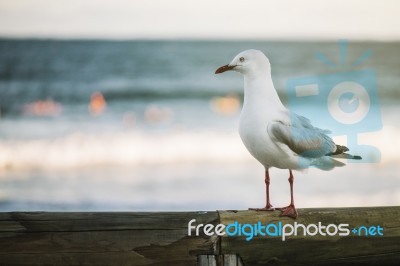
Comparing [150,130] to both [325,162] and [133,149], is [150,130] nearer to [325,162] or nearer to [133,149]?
[133,149]

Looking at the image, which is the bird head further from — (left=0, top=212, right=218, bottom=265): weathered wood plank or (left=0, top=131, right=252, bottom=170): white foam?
(left=0, top=131, right=252, bottom=170): white foam

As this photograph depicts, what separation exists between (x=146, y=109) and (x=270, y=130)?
7.00 meters

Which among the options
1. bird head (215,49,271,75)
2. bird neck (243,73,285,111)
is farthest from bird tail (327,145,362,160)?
bird head (215,49,271,75)

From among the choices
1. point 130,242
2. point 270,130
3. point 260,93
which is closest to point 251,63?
point 260,93

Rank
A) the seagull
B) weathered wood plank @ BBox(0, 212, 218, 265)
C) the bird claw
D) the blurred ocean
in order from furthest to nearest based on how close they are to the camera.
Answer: the blurred ocean < the seagull < the bird claw < weathered wood plank @ BBox(0, 212, 218, 265)

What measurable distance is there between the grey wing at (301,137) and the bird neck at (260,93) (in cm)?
7

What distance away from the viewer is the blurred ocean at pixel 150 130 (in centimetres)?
486

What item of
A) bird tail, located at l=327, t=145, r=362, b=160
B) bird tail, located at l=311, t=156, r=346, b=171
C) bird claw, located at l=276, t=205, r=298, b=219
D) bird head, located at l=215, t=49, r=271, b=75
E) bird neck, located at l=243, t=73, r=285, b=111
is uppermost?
bird head, located at l=215, t=49, r=271, b=75

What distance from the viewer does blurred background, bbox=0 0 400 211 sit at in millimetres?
4910

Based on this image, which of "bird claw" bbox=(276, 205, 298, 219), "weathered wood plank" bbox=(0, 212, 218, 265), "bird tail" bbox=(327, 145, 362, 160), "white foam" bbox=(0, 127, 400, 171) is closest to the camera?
"weathered wood plank" bbox=(0, 212, 218, 265)

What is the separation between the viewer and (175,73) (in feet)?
36.5

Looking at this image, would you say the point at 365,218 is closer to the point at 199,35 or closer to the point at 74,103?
the point at 74,103

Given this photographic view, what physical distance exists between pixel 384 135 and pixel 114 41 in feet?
20.5

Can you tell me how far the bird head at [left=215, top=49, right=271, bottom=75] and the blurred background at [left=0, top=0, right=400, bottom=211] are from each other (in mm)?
1119
